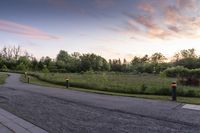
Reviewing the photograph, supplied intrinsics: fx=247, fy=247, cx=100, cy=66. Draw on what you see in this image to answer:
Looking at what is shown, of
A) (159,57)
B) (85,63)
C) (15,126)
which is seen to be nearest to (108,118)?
(15,126)

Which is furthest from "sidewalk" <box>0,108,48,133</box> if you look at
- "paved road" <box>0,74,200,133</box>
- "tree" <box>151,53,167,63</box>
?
"tree" <box>151,53,167,63</box>

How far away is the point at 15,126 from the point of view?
7.61m

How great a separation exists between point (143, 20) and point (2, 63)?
7192 cm

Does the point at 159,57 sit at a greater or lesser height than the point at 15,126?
greater

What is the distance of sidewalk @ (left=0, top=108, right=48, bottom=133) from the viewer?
7113mm

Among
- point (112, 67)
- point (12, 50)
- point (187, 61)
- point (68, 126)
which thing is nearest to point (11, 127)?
point (68, 126)

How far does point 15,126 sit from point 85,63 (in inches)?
3302

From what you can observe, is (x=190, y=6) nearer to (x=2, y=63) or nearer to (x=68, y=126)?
(x=68, y=126)

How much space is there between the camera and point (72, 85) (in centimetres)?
2478

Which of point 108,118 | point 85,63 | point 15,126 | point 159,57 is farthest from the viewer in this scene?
point 159,57

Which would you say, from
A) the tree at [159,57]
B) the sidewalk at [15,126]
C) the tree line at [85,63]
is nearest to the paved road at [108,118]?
the sidewalk at [15,126]

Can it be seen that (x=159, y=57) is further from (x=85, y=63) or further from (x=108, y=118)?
(x=108, y=118)

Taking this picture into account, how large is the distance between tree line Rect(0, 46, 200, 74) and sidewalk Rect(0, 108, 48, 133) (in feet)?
189

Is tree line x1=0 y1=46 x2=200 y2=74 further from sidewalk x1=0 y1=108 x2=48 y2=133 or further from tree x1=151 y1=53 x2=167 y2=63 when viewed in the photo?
sidewalk x1=0 y1=108 x2=48 y2=133
